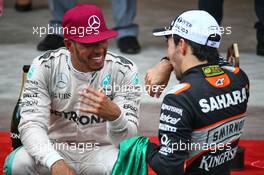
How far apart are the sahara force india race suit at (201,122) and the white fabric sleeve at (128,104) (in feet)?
1.55

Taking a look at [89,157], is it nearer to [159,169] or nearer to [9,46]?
[159,169]

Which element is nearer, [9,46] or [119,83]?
[119,83]

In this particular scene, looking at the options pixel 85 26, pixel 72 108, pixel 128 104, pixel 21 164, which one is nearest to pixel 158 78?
pixel 128 104

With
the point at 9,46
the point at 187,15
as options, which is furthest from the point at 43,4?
the point at 187,15

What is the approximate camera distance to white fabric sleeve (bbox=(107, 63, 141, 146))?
439cm

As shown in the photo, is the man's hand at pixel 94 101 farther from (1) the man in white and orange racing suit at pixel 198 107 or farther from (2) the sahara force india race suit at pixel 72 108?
(2) the sahara force india race suit at pixel 72 108

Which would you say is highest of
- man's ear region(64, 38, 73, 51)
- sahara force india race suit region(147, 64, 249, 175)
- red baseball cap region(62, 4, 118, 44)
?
red baseball cap region(62, 4, 118, 44)

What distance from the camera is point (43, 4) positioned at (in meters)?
10.2

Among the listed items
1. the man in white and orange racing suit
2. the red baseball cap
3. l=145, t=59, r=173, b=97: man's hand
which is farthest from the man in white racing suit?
the man in white and orange racing suit

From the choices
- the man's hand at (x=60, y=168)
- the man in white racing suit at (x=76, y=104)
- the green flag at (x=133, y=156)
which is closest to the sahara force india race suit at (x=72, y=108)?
the man in white racing suit at (x=76, y=104)

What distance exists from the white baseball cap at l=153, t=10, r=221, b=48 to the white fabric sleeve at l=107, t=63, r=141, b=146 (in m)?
0.73

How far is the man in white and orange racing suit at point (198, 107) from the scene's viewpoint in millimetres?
3664

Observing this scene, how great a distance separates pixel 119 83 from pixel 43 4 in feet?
18.8

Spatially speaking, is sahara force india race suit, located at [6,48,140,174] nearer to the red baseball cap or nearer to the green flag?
the red baseball cap
